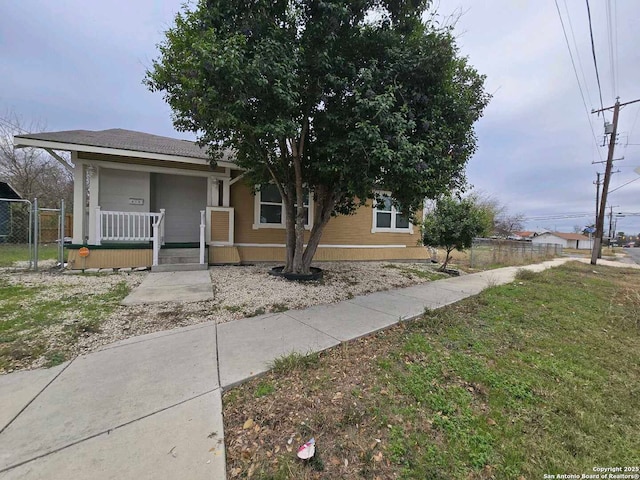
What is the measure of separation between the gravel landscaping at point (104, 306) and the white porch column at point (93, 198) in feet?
4.57

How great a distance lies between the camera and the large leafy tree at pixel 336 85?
4.20 meters

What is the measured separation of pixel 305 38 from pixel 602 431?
20.2 ft

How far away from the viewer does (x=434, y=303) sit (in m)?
5.34

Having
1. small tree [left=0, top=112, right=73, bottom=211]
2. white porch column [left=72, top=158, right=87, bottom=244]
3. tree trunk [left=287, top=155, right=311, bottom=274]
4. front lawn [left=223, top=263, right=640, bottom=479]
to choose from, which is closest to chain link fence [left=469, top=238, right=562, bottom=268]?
tree trunk [left=287, top=155, right=311, bottom=274]

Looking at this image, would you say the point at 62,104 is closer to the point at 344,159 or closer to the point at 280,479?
the point at 344,159

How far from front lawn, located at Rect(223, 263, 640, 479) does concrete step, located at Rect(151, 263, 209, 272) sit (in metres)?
5.70

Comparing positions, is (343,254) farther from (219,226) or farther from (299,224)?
(219,226)

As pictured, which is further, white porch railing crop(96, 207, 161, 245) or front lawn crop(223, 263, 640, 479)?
white porch railing crop(96, 207, 161, 245)

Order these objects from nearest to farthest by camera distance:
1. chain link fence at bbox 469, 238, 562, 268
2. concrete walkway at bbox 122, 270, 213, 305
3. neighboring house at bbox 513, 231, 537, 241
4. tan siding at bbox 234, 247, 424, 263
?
1. concrete walkway at bbox 122, 270, 213, 305
2. tan siding at bbox 234, 247, 424, 263
3. chain link fence at bbox 469, 238, 562, 268
4. neighboring house at bbox 513, 231, 537, 241

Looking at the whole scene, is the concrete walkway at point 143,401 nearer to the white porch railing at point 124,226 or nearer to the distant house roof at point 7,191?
the white porch railing at point 124,226

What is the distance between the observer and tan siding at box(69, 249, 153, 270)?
22.8 ft

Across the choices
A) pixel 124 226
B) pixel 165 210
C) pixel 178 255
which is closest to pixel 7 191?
pixel 165 210

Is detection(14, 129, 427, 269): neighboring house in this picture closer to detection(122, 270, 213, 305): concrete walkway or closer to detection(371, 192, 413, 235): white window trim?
detection(371, 192, 413, 235): white window trim

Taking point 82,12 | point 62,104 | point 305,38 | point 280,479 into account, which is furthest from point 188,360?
point 62,104
